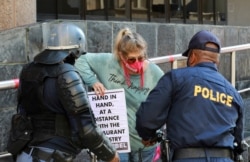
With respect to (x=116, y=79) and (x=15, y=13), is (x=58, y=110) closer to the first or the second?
(x=116, y=79)

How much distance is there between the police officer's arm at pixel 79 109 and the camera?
3559mm

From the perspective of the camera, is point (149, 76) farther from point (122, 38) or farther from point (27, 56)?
point (27, 56)

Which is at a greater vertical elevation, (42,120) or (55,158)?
(42,120)

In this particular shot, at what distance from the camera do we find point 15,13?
21.8 ft

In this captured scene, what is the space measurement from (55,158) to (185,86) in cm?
98

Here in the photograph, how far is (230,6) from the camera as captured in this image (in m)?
12.5

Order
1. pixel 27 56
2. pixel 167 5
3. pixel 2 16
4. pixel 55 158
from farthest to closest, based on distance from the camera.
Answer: pixel 167 5 → pixel 2 16 → pixel 27 56 → pixel 55 158

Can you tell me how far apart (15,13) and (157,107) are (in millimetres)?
3483

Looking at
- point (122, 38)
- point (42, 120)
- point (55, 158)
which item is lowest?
point (55, 158)

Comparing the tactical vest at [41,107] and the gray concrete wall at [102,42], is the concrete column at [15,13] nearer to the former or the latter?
the gray concrete wall at [102,42]

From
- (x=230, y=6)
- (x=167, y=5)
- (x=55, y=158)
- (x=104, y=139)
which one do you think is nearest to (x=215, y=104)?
(x=104, y=139)

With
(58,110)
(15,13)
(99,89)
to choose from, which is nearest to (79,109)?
(58,110)

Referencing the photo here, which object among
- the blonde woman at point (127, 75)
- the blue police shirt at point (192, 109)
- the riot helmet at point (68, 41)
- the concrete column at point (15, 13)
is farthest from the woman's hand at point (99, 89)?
the concrete column at point (15, 13)

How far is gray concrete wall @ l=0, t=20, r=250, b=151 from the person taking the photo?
18.5ft
